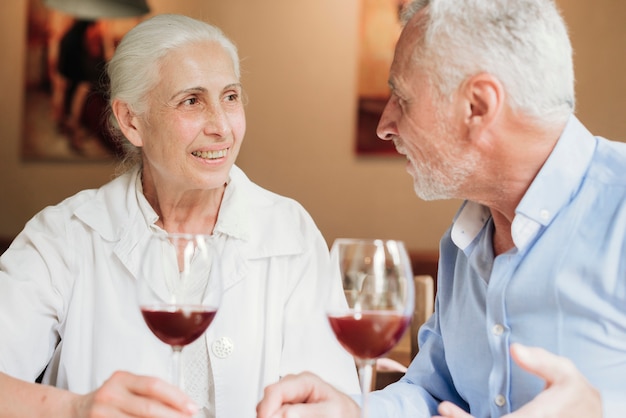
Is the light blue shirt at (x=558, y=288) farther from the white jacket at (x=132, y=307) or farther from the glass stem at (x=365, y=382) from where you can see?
the white jacket at (x=132, y=307)

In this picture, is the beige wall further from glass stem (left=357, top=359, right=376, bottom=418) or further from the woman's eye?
glass stem (left=357, top=359, right=376, bottom=418)

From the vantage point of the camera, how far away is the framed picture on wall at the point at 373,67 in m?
5.79

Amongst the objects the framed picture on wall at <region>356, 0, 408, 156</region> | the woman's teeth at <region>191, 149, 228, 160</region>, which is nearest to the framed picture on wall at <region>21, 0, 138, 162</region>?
the framed picture on wall at <region>356, 0, 408, 156</region>

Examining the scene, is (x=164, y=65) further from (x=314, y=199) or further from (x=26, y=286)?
(x=314, y=199)

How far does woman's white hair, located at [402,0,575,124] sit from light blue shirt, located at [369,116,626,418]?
0.30 ft

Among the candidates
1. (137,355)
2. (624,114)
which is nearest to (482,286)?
(137,355)

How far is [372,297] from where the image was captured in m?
1.19

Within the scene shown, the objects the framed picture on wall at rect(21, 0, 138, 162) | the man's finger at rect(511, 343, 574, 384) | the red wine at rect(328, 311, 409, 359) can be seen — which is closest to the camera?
the man's finger at rect(511, 343, 574, 384)

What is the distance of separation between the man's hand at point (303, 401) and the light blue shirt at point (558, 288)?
0.22 metres

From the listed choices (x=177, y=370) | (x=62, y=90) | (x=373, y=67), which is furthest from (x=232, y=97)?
(x=62, y=90)

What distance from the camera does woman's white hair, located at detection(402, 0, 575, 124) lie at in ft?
4.77

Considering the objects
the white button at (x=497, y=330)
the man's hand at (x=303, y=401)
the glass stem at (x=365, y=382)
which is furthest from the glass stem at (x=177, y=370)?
the white button at (x=497, y=330)

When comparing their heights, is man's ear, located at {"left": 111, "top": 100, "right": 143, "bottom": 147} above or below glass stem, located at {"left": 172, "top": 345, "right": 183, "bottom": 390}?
above

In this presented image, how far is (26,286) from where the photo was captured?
2.02m
